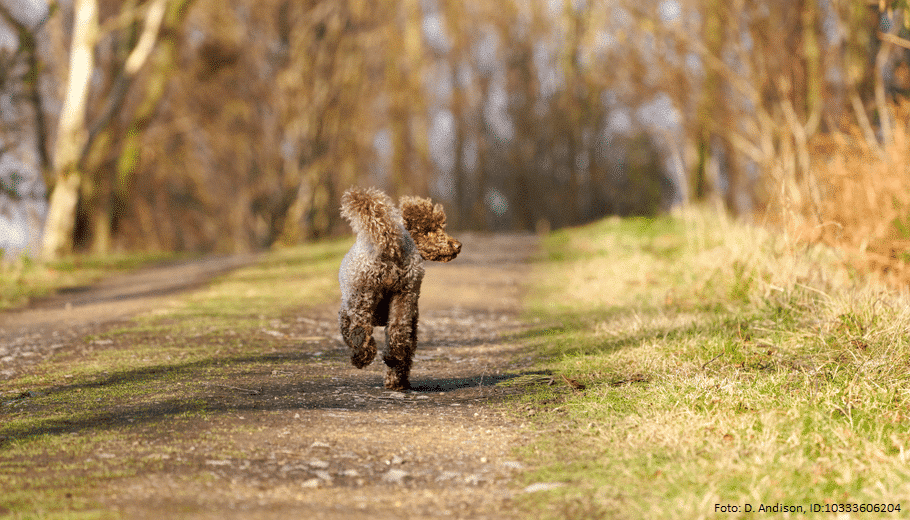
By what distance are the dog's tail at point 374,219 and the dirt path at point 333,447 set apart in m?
0.98

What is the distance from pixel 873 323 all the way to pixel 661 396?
2259mm

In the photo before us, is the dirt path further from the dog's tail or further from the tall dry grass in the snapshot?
the tall dry grass

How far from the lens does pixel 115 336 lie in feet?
23.0

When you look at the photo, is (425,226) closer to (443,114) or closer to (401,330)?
(401,330)

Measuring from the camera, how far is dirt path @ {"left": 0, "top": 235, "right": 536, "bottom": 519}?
3410 mm

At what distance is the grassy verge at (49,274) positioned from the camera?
1046cm

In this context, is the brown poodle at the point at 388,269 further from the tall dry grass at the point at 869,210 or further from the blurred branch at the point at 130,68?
the blurred branch at the point at 130,68

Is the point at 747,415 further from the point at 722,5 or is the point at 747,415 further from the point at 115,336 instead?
the point at 722,5

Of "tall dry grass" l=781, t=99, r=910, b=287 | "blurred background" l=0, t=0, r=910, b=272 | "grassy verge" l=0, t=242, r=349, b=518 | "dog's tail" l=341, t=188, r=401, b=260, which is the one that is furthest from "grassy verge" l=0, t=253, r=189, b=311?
"tall dry grass" l=781, t=99, r=910, b=287

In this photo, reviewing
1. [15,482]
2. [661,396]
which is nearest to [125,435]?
[15,482]

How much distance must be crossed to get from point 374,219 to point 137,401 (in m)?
1.78

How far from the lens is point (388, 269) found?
4930 millimetres

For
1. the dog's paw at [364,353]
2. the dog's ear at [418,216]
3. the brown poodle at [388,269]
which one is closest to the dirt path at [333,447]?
the dog's paw at [364,353]

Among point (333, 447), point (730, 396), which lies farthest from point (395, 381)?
point (730, 396)
